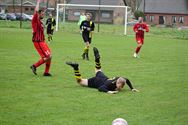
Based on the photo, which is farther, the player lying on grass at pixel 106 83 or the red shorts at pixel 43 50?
the red shorts at pixel 43 50

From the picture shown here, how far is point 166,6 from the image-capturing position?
256ft

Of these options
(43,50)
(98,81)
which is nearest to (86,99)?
(98,81)

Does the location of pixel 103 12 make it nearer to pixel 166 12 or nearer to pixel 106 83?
pixel 166 12

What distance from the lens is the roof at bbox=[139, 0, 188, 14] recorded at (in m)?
76.3

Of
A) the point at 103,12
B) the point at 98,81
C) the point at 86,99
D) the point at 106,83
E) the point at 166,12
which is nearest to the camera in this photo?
the point at 86,99

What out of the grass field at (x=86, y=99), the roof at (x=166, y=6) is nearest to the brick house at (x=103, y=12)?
the roof at (x=166, y=6)

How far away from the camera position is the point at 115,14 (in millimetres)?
64062

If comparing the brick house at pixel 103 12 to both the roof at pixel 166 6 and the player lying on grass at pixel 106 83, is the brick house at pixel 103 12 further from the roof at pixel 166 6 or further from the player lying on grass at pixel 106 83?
the player lying on grass at pixel 106 83

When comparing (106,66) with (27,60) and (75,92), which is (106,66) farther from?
(75,92)

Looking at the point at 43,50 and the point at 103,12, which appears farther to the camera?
the point at 103,12

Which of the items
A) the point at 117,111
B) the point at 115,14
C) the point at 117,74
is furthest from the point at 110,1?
the point at 117,111

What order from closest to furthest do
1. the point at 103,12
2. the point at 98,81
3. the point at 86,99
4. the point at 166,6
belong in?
the point at 86,99
the point at 98,81
the point at 103,12
the point at 166,6

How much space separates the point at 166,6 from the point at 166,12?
72.5 inches

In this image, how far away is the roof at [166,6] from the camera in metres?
76.3
